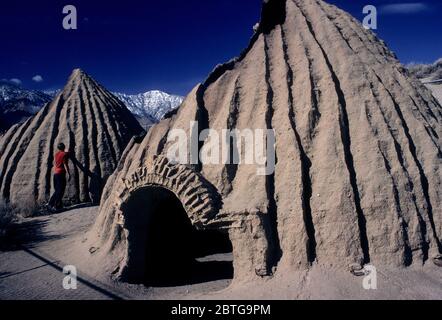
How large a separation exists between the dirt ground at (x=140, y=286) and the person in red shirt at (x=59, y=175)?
3.00ft

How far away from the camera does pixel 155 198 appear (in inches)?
299

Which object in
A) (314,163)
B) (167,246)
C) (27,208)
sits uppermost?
(314,163)

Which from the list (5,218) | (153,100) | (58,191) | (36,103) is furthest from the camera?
(153,100)

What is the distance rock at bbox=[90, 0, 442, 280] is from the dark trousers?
13.8 feet

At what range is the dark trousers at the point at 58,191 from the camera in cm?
1163

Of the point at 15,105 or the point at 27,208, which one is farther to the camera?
the point at 15,105

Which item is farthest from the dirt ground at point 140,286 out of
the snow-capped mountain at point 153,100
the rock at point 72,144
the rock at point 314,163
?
the snow-capped mountain at point 153,100

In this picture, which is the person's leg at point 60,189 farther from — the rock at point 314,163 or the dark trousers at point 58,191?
the rock at point 314,163

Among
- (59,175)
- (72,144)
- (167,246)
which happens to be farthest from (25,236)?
(167,246)

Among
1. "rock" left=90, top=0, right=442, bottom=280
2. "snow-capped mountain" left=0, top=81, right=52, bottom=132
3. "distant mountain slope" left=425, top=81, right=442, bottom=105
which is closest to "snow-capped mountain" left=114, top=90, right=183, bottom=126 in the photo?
"snow-capped mountain" left=0, top=81, right=52, bottom=132

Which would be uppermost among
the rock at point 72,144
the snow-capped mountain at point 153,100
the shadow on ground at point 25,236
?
the snow-capped mountain at point 153,100

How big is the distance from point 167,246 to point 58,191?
4.95 m

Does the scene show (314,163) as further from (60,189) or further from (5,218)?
(5,218)

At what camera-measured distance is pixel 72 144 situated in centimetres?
1325
